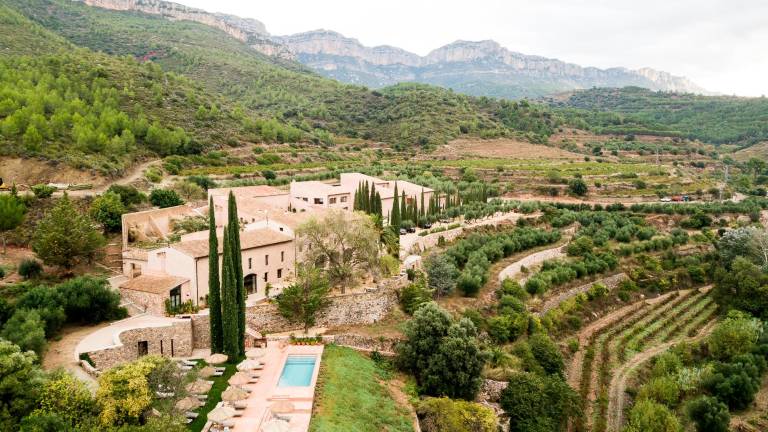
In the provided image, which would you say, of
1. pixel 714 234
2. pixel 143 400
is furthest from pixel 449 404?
pixel 714 234

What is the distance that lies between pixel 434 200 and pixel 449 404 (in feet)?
101

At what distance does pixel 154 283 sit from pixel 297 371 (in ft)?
30.9

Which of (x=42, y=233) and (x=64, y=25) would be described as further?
(x=64, y=25)

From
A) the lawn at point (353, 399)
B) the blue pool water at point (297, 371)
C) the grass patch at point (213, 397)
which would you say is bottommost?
the lawn at point (353, 399)

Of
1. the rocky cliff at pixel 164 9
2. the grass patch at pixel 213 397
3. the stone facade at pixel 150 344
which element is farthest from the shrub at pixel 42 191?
the rocky cliff at pixel 164 9

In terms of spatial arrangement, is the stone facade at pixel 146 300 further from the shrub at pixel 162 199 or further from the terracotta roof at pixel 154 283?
the shrub at pixel 162 199

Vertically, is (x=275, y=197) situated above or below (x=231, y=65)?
below

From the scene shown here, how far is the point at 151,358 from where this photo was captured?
19.2m

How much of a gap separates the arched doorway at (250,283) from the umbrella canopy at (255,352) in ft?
17.6

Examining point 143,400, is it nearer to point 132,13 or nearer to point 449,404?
point 449,404

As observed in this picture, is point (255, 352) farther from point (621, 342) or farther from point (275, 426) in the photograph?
point (621, 342)

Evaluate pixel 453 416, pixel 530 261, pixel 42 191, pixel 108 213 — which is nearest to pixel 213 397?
pixel 453 416

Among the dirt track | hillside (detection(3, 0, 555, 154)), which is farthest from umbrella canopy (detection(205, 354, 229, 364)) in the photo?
hillside (detection(3, 0, 555, 154))

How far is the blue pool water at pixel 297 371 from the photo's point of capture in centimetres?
2247
